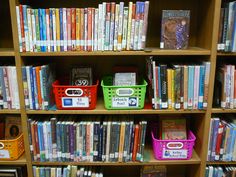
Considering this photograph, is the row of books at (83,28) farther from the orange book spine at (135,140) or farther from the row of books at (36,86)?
the orange book spine at (135,140)

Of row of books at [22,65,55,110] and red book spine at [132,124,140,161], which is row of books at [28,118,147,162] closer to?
red book spine at [132,124,140,161]

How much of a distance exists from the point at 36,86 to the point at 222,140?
4.08 ft

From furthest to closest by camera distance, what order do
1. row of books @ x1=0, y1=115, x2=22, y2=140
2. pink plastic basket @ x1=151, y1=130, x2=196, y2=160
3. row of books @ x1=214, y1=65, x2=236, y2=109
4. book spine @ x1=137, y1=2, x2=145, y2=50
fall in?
row of books @ x1=0, y1=115, x2=22, y2=140 < pink plastic basket @ x1=151, y1=130, x2=196, y2=160 < row of books @ x1=214, y1=65, x2=236, y2=109 < book spine @ x1=137, y1=2, x2=145, y2=50

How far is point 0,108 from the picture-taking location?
4.82 feet

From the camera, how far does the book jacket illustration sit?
4.56 ft

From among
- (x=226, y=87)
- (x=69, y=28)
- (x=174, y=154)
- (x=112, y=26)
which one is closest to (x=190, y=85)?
(x=226, y=87)

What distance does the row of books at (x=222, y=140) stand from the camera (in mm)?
1484

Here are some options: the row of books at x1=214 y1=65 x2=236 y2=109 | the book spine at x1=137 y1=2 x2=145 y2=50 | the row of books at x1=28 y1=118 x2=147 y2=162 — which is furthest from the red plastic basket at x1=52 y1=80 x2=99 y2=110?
the row of books at x1=214 y1=65 x2=236 y2=109

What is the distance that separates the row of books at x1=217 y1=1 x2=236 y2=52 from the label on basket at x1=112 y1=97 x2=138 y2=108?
0.60 meters

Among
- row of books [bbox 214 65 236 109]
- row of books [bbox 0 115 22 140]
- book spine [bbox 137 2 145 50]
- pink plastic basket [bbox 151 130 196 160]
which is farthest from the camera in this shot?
row of books [bbox 0 115 22 140]

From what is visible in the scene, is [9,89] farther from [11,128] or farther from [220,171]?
[220,171]

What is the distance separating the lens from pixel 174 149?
152cm

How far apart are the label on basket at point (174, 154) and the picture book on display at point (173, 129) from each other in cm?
9

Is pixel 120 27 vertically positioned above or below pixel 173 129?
above
